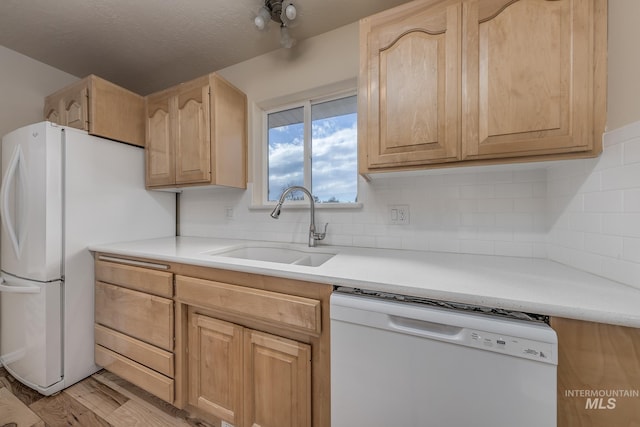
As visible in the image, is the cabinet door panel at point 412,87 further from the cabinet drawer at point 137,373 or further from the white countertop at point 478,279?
the cabinet drawer at point 137,373

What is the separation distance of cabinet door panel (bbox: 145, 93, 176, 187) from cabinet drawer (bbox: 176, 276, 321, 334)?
100 centimetres

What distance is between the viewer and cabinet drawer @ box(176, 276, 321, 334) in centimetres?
94

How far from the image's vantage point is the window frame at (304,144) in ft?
5.55

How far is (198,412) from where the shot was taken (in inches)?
50.9

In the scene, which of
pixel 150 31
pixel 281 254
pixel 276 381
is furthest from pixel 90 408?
pixel 150 31

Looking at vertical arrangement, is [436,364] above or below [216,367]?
above

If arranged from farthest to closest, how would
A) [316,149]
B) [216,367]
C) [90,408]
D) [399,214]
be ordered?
[316,149] → [399,214] → [90,408] → [216,367]

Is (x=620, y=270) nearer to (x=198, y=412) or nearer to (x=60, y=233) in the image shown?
(x=198, y=412)

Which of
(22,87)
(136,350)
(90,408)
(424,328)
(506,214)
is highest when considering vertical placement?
(22,87)

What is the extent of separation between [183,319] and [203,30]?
1.90 m

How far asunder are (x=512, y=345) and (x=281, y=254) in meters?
1.35

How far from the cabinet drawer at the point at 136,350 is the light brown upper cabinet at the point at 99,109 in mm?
1379

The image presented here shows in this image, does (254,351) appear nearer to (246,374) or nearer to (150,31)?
(246,374)

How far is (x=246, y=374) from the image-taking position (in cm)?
110
